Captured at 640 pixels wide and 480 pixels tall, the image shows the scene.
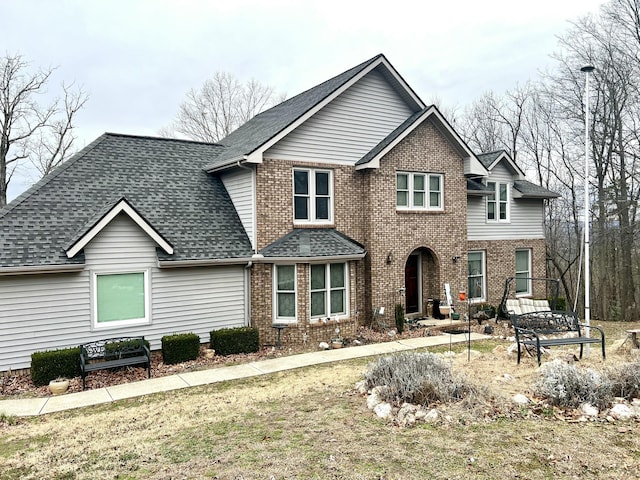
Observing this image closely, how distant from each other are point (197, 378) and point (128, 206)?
482cm

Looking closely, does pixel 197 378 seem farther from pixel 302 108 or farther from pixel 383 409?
pixel 302 108

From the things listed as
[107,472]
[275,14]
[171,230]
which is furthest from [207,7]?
[107,472]

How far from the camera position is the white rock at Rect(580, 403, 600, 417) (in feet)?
22.8

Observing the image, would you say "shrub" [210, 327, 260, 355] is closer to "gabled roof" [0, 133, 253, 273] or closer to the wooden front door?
"gabled roof" [0, 133, 253, 273]

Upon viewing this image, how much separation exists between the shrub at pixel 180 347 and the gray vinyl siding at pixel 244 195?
3.44 metres

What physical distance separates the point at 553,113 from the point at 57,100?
3313 centimetres

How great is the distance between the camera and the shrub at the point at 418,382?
7504 millimetres

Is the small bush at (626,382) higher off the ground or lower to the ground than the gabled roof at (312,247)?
lower

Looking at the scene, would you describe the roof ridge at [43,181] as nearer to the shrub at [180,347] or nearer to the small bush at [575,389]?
the shrub at [180,347]

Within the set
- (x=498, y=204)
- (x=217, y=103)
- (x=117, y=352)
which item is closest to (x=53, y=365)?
(x=117, y=352)

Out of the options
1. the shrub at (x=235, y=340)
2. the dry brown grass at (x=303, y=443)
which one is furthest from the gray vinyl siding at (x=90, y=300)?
the dry brown grass at (x=303, y=443)

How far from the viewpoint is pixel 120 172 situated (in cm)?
1412

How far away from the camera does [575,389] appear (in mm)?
7387

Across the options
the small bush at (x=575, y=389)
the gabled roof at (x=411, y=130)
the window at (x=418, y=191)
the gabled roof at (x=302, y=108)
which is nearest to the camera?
the small bush at (x=575, y=389)
